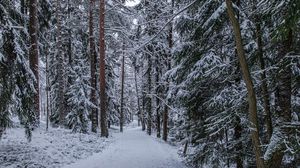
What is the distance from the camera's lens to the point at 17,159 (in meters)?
8.95

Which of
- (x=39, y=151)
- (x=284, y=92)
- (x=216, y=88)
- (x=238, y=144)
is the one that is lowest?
(x=39, y=151)

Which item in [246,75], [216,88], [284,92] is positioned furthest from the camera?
[216,88]

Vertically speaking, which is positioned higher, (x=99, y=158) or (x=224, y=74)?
(x=224, y=74)

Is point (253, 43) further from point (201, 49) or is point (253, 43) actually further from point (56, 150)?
point (56, 150)

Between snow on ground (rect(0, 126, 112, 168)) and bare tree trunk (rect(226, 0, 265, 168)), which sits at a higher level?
bare tree trunk (rect(226, 0, 265, 168))

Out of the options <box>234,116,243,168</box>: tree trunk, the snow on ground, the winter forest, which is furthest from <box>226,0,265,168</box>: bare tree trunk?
the snow on ground

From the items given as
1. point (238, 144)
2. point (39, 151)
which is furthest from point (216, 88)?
point (39, 151)

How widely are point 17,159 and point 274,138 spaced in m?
7.34

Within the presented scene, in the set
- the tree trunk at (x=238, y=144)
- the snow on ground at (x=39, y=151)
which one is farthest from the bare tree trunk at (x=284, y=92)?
the snow on ground at (x=39, y=151)

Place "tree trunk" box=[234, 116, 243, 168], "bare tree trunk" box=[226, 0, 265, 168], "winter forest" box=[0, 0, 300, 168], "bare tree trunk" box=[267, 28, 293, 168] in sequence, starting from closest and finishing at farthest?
"bare tree trunk" box=[226, 0, 265, 168] → "winter forest" box=[0, 0, 300, 168] → "bare tree trunk" box=[267, 28, 293, 168] → "tree trunk" box=[234, 116, 243, 168]

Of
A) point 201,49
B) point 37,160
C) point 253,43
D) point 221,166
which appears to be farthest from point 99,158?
point 253,43

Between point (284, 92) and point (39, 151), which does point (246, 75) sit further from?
point (39, 151)

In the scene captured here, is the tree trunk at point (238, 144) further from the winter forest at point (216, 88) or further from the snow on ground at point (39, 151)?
the snow on ground at point (39, 151)

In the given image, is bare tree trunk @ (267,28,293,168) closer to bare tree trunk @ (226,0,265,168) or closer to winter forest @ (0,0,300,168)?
winter forest @ (0,0,300,168)
